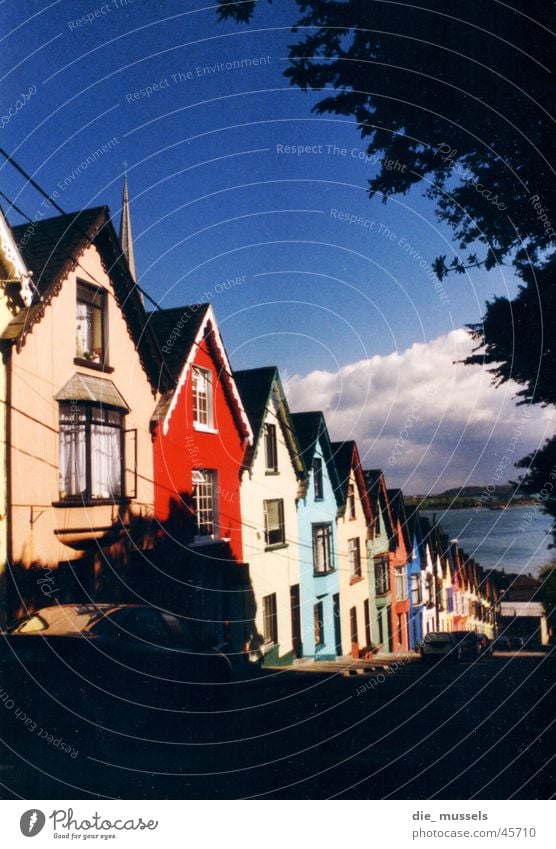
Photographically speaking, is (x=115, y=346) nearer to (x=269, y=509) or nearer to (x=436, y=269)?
(x=269, y=509)

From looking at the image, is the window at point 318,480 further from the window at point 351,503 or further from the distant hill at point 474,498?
the distant hill at point 474,498

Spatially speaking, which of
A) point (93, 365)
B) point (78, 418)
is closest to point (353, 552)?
point (78, 418)

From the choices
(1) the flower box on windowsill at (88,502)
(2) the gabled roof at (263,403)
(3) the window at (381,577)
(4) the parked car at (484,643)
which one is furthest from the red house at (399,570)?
(1) the flower box on windowsill at (88,502)

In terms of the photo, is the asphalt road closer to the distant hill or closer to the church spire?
the distant hill

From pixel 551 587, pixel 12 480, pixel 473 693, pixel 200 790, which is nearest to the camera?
pixel 200 790

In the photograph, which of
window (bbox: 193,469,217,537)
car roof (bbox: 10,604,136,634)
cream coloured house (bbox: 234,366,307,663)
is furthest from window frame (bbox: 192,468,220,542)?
car roof (bbox: 10,604,136,634)

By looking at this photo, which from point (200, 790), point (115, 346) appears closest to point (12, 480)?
point (115, 346)
